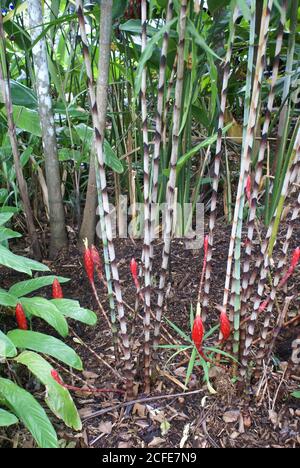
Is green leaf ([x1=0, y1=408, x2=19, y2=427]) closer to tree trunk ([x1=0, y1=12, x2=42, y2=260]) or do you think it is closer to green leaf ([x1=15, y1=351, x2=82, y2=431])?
green leaf ([x1=15, y1=351, x2=82, y2=431])

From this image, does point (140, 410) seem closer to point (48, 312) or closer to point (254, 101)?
point (48, 312)

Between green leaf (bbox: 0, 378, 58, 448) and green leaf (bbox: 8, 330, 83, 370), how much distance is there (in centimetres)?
8

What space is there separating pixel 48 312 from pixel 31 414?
8.6 inches

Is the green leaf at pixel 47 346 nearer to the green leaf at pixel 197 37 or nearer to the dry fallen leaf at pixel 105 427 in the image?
the dry fallen leaf at pixel 105 427

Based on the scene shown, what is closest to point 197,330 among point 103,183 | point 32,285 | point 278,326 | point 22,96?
point 278,326

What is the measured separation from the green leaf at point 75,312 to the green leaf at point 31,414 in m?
0.19

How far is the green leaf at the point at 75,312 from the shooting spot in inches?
38.1

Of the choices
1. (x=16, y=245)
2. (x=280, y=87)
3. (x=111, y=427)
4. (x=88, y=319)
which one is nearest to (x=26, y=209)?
(x=16, y=245)

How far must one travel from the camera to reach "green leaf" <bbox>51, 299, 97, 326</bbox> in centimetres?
97

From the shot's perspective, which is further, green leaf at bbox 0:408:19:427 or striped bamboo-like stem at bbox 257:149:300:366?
striped bamboo-like stem at bbox 257:149:300:366

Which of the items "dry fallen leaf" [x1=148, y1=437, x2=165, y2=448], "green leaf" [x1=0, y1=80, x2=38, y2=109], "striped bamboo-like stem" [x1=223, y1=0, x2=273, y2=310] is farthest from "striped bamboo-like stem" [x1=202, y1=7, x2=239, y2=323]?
"green leaf" [x1=0, y1=80, x2=38, y2=109]

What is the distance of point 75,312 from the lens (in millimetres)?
986

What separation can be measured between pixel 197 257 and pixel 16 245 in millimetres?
614

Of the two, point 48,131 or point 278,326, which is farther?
point 48,131
